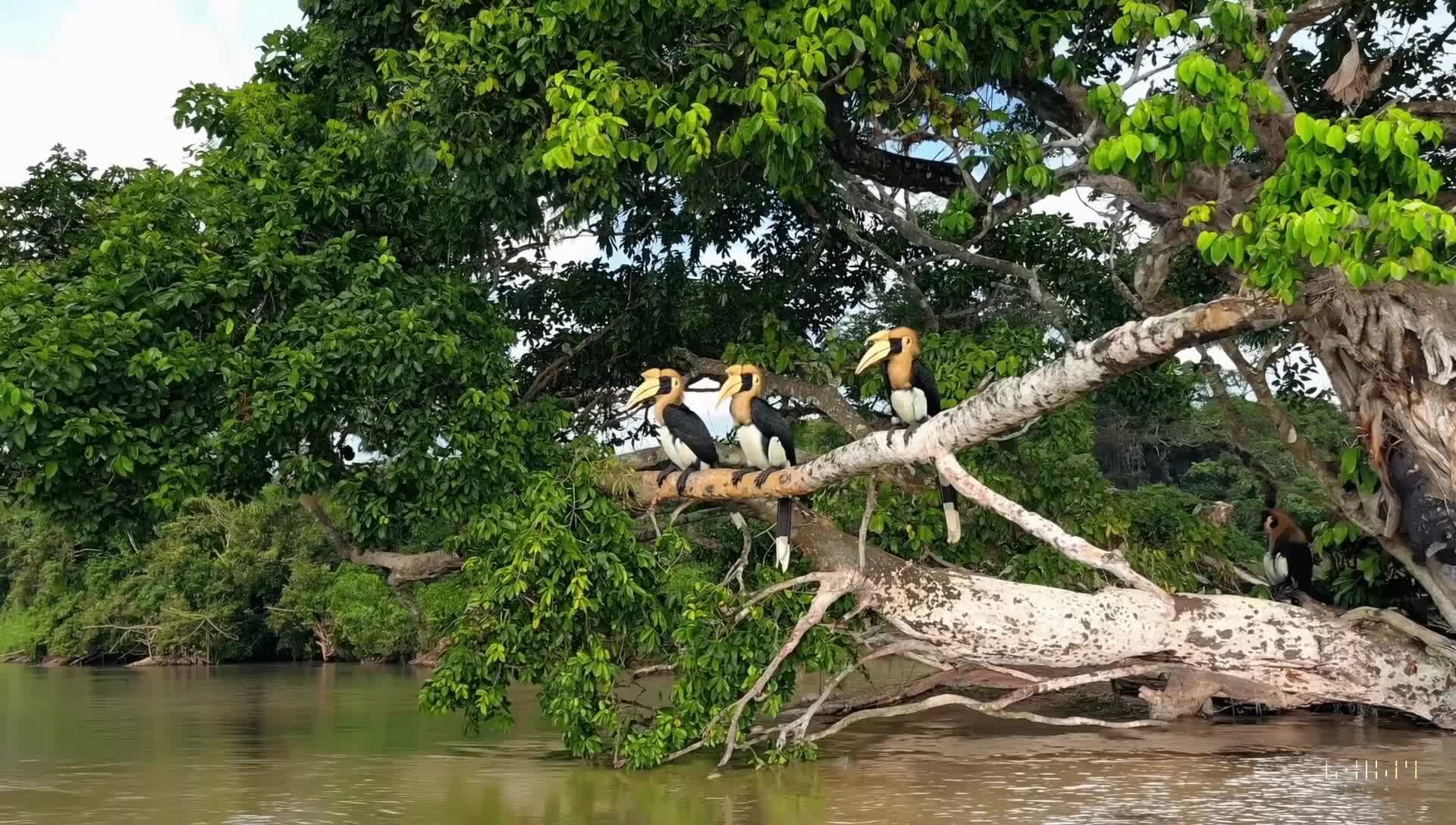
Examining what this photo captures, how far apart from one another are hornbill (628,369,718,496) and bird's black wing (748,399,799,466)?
0.37 meters

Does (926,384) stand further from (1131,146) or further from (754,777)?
(754,777)

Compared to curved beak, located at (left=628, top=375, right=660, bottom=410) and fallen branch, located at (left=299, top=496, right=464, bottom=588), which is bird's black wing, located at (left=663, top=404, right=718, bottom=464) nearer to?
curved beak, located at (left=628, top=375, right=660, bottom=410)

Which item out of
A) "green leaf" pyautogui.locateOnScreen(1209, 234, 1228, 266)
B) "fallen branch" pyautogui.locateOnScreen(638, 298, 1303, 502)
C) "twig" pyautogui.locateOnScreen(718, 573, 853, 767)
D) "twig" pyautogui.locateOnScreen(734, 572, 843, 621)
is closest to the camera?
"green leaf" pyautogui.locateOnScreen(1209, 234, 1228, 266)

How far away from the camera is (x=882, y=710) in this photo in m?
11.0

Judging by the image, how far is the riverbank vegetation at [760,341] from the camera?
9430mm

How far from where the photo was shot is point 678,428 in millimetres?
10883

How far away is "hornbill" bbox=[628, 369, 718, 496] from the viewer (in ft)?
35.7

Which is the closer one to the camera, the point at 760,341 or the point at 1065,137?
the point at 1065,137

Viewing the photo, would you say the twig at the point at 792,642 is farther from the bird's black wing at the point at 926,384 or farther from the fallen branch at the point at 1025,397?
the bird's black wing at the point at 926,384

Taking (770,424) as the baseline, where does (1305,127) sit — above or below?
above

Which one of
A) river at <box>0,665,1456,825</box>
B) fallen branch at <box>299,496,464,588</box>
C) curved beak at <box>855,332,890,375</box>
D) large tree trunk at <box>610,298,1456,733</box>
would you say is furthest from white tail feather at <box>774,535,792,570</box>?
fallen branch at <box>299,496,464,588</box>

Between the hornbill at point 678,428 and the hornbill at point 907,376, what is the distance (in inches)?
49.2

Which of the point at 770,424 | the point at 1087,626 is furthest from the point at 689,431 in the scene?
the point at 1087,626

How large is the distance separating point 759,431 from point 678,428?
0.58m
